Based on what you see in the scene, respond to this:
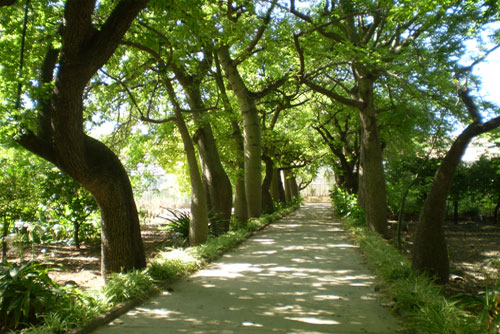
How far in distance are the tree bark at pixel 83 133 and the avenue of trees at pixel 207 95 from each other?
18 mm

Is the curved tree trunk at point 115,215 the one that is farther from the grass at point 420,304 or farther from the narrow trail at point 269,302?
Answer: the grass at point 420,304

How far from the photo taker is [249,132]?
15703 millimetres

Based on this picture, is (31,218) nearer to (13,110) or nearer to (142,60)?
(142,60)

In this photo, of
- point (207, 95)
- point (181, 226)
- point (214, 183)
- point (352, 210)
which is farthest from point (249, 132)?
point (352, 210)

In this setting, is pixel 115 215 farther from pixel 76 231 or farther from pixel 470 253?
pixel 470 253

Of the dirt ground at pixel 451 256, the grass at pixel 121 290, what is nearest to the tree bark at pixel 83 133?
the grass at pixel 121 290

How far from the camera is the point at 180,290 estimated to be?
624cm

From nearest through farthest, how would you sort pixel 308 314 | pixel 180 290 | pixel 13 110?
pixel 308 314
pixel 13 110
pixel 180 290

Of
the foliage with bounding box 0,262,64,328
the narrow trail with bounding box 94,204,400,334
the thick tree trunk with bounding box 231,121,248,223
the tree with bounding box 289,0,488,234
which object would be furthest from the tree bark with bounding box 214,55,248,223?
the foliage with bounding box 0,262,64,328

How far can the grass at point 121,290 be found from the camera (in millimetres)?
4301

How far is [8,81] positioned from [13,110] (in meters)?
1.51

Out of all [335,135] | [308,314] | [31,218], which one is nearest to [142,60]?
[31,218]

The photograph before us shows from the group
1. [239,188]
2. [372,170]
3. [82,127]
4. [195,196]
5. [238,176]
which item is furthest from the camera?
[238,176]

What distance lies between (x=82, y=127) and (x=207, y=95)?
9721 millimetres
